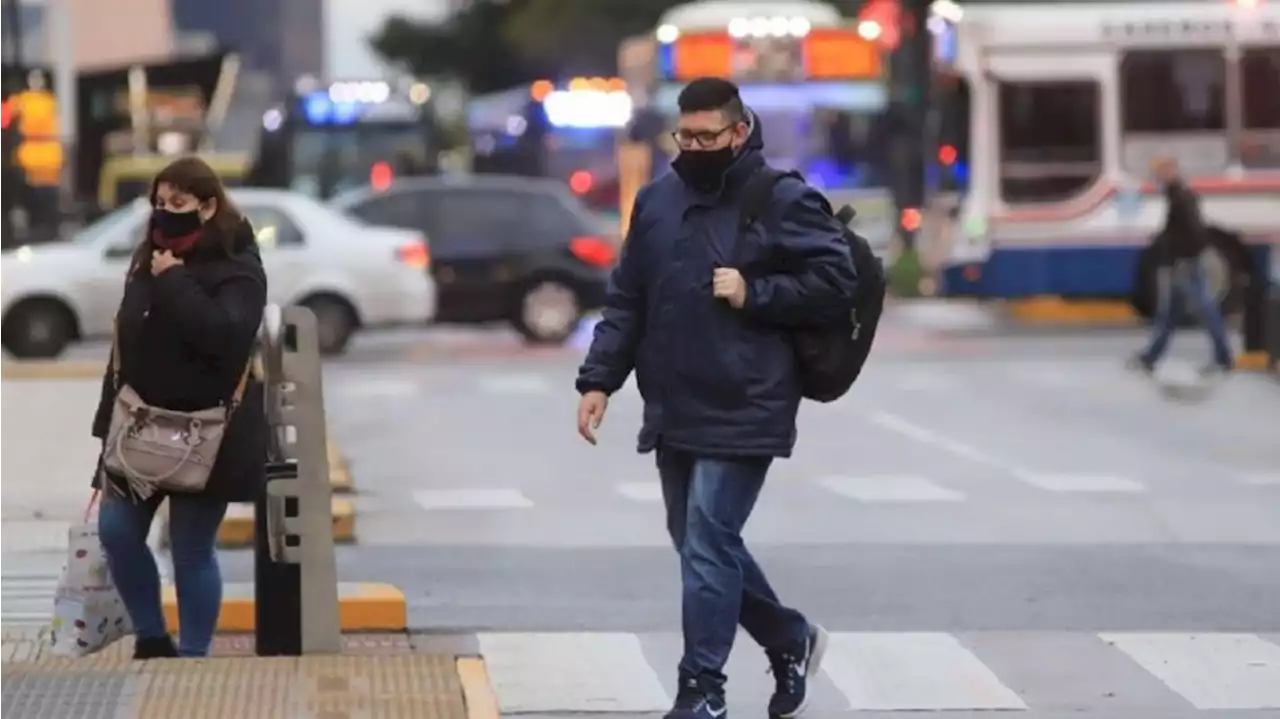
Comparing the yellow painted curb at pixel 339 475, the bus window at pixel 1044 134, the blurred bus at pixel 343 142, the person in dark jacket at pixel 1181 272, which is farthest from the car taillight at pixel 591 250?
the blurred bus at pixel 343 142

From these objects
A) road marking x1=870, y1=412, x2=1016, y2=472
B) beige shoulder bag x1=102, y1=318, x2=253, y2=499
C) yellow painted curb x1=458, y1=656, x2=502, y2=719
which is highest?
beige shoulder bag x1=102, y1=318, x2=253, y2=499

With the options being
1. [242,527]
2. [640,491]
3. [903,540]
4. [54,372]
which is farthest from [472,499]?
[54,372]

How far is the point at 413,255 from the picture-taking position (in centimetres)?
2406

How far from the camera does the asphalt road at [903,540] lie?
8.98 metres

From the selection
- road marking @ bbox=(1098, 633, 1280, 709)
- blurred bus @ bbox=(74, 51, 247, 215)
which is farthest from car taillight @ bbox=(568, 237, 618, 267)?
blurred bus @ bbox=(74, 51, 247, 215)

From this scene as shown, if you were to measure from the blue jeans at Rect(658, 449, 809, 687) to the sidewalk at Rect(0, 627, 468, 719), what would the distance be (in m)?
0.73

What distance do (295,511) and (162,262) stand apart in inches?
40.1

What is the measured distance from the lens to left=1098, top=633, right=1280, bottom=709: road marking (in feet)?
28.1

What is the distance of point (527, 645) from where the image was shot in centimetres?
952

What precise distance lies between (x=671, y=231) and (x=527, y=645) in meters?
2.56

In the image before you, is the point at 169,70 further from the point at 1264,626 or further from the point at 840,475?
the point at 1264,626

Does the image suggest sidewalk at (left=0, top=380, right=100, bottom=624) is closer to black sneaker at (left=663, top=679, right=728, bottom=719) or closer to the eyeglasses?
black sneaker at (left=663, top=679, right=728, bottom=719)

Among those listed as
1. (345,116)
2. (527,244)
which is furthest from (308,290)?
(345,116)

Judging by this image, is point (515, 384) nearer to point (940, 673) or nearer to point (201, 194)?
point (940, 673)
